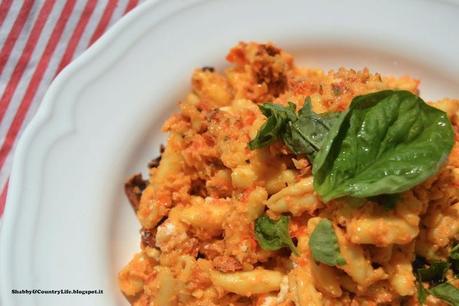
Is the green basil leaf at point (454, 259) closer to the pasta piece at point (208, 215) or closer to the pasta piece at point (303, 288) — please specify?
the pasta piece at point (303, 288)

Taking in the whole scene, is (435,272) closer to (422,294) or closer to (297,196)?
(422,294)

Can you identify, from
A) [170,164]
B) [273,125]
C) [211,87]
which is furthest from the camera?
[211,87]

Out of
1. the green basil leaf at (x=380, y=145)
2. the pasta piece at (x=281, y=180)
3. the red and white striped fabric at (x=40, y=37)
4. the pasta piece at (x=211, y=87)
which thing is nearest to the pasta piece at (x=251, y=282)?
the pasta piece at (x=281, y=180)

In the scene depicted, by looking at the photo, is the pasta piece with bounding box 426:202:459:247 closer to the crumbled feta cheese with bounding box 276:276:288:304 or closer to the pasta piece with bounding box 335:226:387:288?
the pasta piece with bounding box 335:226:387:288

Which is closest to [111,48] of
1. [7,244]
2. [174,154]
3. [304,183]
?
[174,154]

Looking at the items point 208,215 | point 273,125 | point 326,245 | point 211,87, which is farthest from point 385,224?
point 211,87

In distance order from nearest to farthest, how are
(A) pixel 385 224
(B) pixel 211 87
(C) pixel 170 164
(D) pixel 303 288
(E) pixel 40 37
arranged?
(A) pixel 385 224, (D) pixel 303 288, (C) pixel 170 164, (B) pixel 211 87, (E) pixel 40 37

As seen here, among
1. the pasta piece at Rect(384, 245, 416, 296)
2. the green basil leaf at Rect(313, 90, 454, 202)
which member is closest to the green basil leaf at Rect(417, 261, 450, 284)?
the pasta piece at Rect(384, 245, 416, 296)
